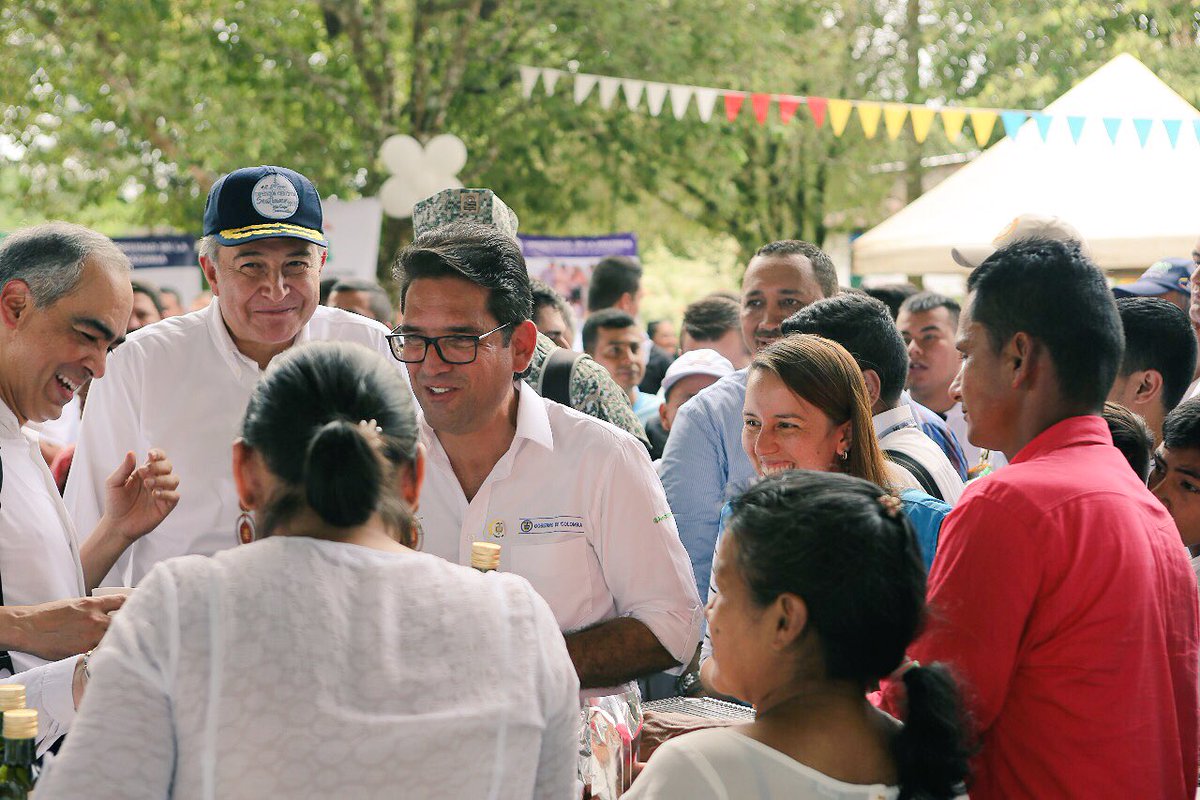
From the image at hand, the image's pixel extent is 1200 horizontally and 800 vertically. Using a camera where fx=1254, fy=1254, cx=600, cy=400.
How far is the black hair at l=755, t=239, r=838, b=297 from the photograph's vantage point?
475 centimetres

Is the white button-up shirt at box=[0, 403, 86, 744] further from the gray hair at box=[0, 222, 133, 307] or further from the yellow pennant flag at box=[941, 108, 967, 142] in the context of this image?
the yellow pennant flag at box=[941, 108, 967, 142]

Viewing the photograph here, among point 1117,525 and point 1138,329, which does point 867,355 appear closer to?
point 1138,329

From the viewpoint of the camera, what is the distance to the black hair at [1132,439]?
120 inches

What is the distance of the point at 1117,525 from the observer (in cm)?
202

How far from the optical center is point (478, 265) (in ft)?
9.34

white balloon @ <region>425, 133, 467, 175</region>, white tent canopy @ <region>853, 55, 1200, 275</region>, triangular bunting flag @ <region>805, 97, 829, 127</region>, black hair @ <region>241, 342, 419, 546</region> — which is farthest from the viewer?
white balloon @ <region>425, 133, 467, 175</region>

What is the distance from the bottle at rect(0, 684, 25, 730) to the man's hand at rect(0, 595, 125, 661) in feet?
2.00

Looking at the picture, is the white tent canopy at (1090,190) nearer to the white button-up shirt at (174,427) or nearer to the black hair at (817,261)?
the black hair at (817,261)

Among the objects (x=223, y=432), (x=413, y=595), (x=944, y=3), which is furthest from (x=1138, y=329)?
(x=944, y=3)

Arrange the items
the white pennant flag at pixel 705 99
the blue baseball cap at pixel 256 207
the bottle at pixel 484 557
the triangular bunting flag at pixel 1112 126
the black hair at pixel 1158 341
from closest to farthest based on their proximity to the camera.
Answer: the bottle at pixel 484 557
the blue baseball cap at pixel 256 207
the black hair at pixel 1158 341
the triangular bunting flag at pixel 1112 126
the white pennant flag at pixel 705 99

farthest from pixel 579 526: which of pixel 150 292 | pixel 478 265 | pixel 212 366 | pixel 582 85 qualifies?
pixel 582 85

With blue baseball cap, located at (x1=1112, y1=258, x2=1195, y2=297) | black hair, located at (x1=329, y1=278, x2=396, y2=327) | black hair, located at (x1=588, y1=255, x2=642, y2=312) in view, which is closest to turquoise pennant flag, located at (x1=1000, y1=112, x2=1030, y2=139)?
black hair, located at (x1=588, y1=255, x2=642, y2=312)

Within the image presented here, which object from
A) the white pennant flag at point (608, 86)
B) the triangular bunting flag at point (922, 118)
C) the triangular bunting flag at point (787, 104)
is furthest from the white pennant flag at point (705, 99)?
the triangular bunting flag at point (922, 118)

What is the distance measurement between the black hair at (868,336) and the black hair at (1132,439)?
0.63 m
